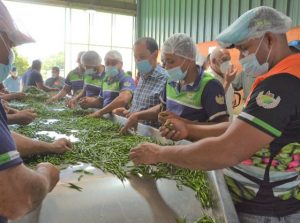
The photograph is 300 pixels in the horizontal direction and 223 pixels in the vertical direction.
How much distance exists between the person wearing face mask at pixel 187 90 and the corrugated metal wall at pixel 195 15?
4940mm

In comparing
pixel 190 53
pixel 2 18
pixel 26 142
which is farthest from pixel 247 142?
pixel 190 53

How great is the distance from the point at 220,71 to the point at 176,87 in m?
1.98

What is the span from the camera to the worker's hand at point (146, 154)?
6.43 ft

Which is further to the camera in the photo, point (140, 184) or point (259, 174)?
point (140, 184)

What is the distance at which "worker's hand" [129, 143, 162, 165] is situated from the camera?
196cm

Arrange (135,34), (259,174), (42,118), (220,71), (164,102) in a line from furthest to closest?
(135,34) → (220,71) → (42,118) → (164,102) → (259,174)

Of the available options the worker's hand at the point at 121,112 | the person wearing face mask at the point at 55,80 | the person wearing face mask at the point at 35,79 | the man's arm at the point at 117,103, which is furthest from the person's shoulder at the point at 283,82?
the person wearing face mask at the point at 55,80

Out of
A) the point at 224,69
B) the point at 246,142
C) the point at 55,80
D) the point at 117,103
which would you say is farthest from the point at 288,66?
the point at 55,80

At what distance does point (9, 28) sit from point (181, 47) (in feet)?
6.59

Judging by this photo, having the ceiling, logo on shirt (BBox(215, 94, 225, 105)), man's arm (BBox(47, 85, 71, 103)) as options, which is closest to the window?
the ceiling

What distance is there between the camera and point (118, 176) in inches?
77.8

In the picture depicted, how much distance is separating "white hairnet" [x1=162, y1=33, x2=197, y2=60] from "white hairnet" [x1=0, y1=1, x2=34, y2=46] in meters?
1.88

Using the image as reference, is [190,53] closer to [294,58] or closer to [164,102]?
[164,102]

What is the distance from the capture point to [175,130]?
249 centimetres
